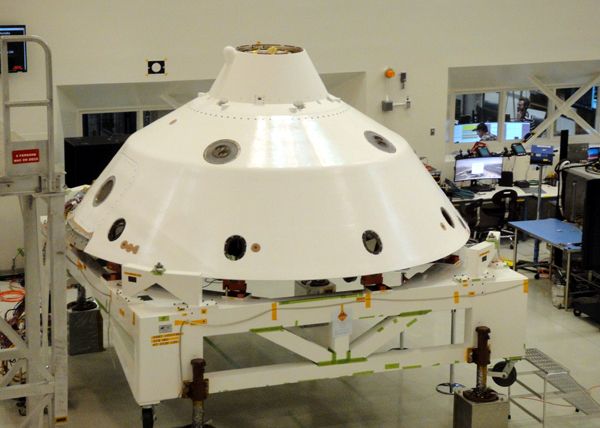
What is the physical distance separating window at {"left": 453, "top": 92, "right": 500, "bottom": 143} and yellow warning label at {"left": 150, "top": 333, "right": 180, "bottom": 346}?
9.29 m

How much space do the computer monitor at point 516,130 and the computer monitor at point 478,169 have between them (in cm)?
137

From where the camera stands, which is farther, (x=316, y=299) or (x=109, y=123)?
(x=109, y=123)

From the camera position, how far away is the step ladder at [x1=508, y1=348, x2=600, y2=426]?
984 centimetres

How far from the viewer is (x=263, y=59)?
9.74 m

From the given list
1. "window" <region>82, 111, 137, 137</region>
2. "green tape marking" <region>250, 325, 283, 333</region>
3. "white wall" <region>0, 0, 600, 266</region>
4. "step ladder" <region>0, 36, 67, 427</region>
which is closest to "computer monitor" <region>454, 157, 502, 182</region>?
"white wall" <region>0, 0, 600, 266</region>

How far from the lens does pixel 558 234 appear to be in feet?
43.7

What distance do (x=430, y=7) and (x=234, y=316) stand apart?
25.8 feet

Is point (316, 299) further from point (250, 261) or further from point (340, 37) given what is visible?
point (340, 37)

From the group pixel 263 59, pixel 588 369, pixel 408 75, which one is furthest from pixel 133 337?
pixel 408 75

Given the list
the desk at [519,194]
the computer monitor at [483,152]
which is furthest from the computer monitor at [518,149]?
the desk at [519,194]

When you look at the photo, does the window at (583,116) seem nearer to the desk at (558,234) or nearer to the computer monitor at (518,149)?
the computer monitor at (518,149)

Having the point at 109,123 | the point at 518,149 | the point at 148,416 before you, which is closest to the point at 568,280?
the point at 518,149

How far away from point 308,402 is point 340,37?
6.05m

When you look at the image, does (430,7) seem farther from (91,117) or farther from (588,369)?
(588,369)
